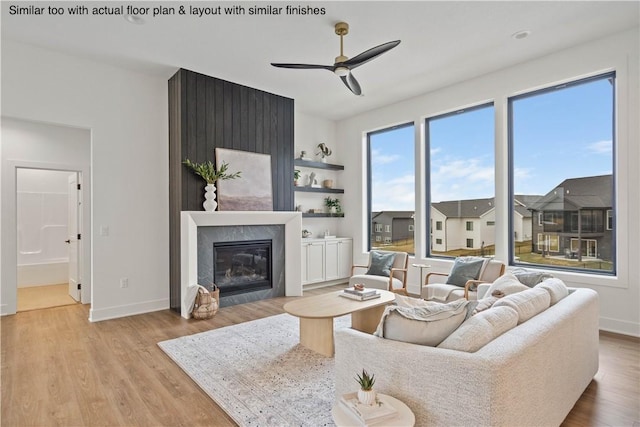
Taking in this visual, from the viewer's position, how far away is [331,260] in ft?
21.4

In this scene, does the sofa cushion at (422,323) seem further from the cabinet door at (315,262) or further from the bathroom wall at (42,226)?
the bathroom wall at (42,226)

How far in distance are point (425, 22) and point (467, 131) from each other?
2269 millimetres

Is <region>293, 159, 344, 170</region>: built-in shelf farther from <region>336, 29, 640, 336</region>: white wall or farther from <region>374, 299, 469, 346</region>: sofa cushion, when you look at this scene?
<region>374, 299, 469, 346</region>: sofa cushion

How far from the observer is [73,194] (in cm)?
547

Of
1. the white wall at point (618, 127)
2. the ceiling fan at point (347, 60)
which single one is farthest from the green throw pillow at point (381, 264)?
the ceiling fan at point (347, 60)

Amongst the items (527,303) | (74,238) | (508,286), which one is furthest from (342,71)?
(74,238)

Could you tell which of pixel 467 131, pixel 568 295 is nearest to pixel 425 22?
pixel 467 131

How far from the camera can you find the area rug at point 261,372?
227 centimetres

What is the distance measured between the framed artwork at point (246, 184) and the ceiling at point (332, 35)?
112 centimetres

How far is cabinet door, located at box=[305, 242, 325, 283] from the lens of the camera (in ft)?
20.2

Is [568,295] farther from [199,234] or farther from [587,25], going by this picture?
[199,234]

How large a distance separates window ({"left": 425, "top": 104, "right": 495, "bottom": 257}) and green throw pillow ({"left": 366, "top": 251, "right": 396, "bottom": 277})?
101 cm

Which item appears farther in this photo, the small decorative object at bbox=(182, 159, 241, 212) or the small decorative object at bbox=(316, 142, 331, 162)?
the small decorative object at bbox=(316, 142, 331, 162)

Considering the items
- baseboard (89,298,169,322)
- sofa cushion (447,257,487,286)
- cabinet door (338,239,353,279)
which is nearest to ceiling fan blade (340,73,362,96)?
sofa cushion (447,257,487,286)
